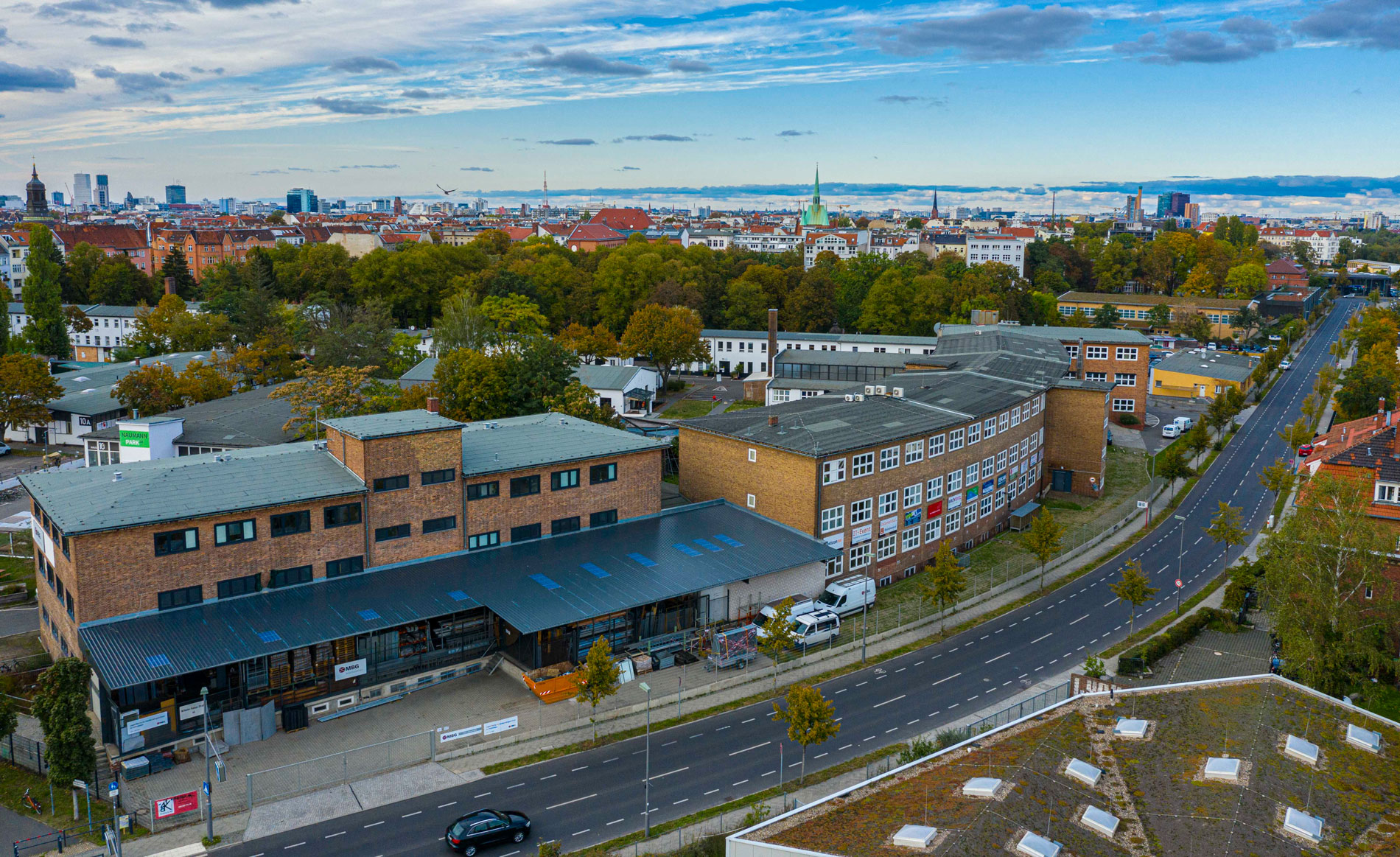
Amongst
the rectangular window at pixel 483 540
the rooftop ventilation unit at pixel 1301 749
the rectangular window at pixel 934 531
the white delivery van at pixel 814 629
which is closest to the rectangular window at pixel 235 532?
the rectangular window at pixel 483 540

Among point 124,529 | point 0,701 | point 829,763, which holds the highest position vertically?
point 124,529

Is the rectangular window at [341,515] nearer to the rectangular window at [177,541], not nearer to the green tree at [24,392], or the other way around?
the rectangular window at [177,541]

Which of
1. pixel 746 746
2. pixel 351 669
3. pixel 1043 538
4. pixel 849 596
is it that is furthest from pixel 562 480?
pixel 1043 538

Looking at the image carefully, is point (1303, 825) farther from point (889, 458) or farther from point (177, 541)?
point (177, 541)

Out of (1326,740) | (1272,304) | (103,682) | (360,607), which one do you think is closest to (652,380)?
(360,607)

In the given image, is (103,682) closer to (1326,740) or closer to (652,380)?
(1326,740)

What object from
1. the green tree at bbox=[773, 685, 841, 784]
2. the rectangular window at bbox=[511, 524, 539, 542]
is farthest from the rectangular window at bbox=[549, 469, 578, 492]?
the green tree at bbox=[773, 685, 841, 784]
